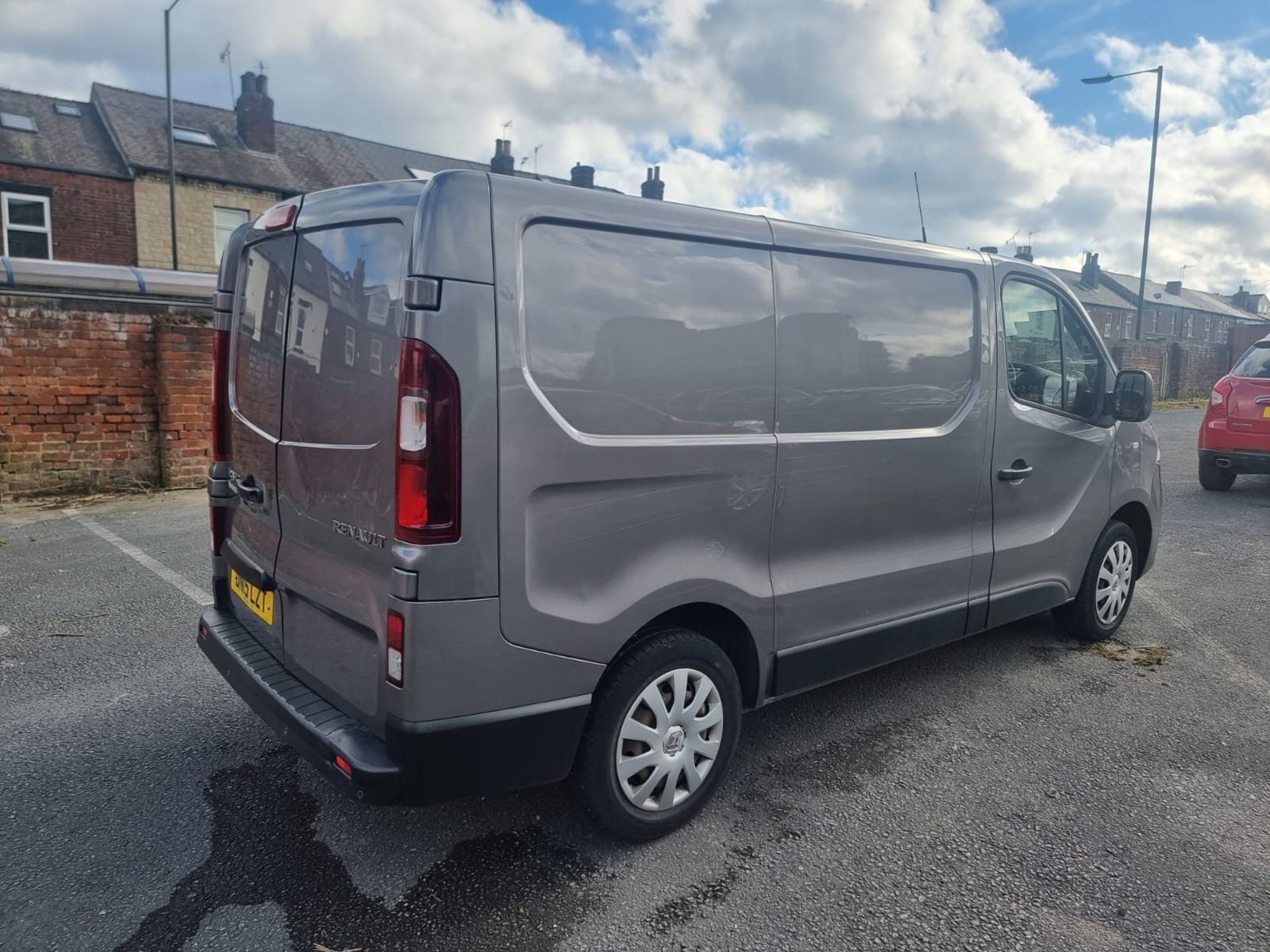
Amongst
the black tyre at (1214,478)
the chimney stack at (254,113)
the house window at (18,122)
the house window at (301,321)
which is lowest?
the black tyre at (1214,478)

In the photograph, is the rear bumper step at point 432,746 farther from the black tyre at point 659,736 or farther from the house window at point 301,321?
the house window at point 301,321

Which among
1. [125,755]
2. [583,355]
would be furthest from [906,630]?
[125,755]

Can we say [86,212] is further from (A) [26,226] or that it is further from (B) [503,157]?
(B) [503,157]

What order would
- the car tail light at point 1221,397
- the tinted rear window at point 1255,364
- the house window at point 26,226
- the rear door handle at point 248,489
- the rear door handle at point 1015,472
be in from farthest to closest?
the house window at point 26,226 < the car tail light at point 1221,397 < the tinted rear window at point 1255,364 < the rear door handle at point 1015,472 < the rear door handle at point 248,489

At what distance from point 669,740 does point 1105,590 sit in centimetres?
306

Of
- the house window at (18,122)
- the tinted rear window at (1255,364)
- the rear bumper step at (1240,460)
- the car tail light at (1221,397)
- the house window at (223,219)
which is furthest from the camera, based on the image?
the house window at (223,219)

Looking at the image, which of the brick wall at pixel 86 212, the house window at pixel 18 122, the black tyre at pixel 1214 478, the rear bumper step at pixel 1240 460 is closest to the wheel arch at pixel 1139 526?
the rear bumper step at pixel 1240 460

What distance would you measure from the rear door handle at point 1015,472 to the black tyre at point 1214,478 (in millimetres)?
7309

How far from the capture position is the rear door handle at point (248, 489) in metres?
2.89

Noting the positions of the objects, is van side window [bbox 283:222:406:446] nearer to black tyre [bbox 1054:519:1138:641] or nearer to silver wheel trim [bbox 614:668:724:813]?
silver wheel trim [bbox 614:668:724:813]

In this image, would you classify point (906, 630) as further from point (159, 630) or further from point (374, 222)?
point (159, 630)

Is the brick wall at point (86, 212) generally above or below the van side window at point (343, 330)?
above

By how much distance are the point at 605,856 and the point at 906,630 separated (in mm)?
1538

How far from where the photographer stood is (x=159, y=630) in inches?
Answer: 182
